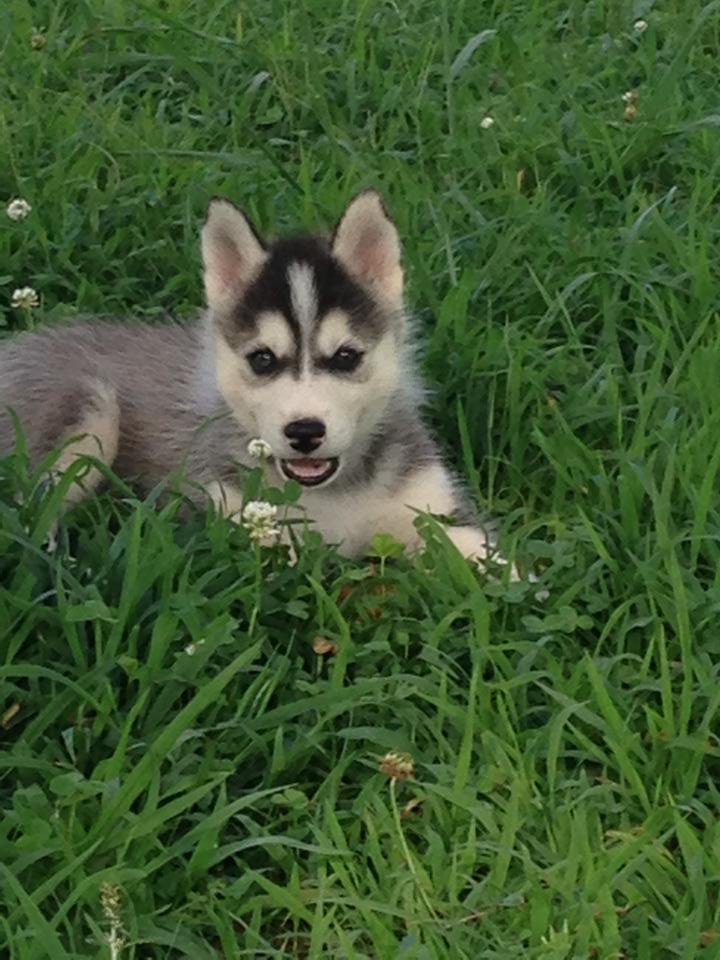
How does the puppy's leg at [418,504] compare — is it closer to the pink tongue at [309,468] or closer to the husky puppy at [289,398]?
the husky puppy at [289,398]

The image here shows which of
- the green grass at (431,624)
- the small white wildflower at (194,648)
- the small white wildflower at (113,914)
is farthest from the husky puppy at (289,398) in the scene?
the small white wildflower at (113,914)

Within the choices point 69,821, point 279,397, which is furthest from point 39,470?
point 69,821

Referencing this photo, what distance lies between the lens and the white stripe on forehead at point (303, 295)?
425 cm

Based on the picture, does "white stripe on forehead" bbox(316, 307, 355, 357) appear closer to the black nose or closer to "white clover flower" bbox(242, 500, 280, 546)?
the black nose

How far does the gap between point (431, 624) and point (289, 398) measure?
0.75 metres

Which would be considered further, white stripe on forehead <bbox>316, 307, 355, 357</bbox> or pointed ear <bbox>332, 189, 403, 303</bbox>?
pointed ear <bbox>332, 189, 403, 303</bbox>

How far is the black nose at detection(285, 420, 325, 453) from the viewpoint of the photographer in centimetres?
408

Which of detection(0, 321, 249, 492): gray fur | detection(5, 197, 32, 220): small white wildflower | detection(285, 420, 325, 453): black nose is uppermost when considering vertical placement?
detection(285, 420, 325, 453): black nose

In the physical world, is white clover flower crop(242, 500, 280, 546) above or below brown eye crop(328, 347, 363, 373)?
below

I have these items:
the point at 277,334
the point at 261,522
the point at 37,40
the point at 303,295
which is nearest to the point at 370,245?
the point at 303,295

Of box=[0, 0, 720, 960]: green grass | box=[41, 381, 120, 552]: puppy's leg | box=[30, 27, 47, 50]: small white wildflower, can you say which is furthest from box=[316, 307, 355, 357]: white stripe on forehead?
box=[30, 27, 47, 50]: small white wildflower

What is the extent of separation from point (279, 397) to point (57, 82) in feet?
9.58

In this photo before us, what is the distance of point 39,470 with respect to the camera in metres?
3.91

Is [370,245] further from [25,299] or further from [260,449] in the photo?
[25,299]
